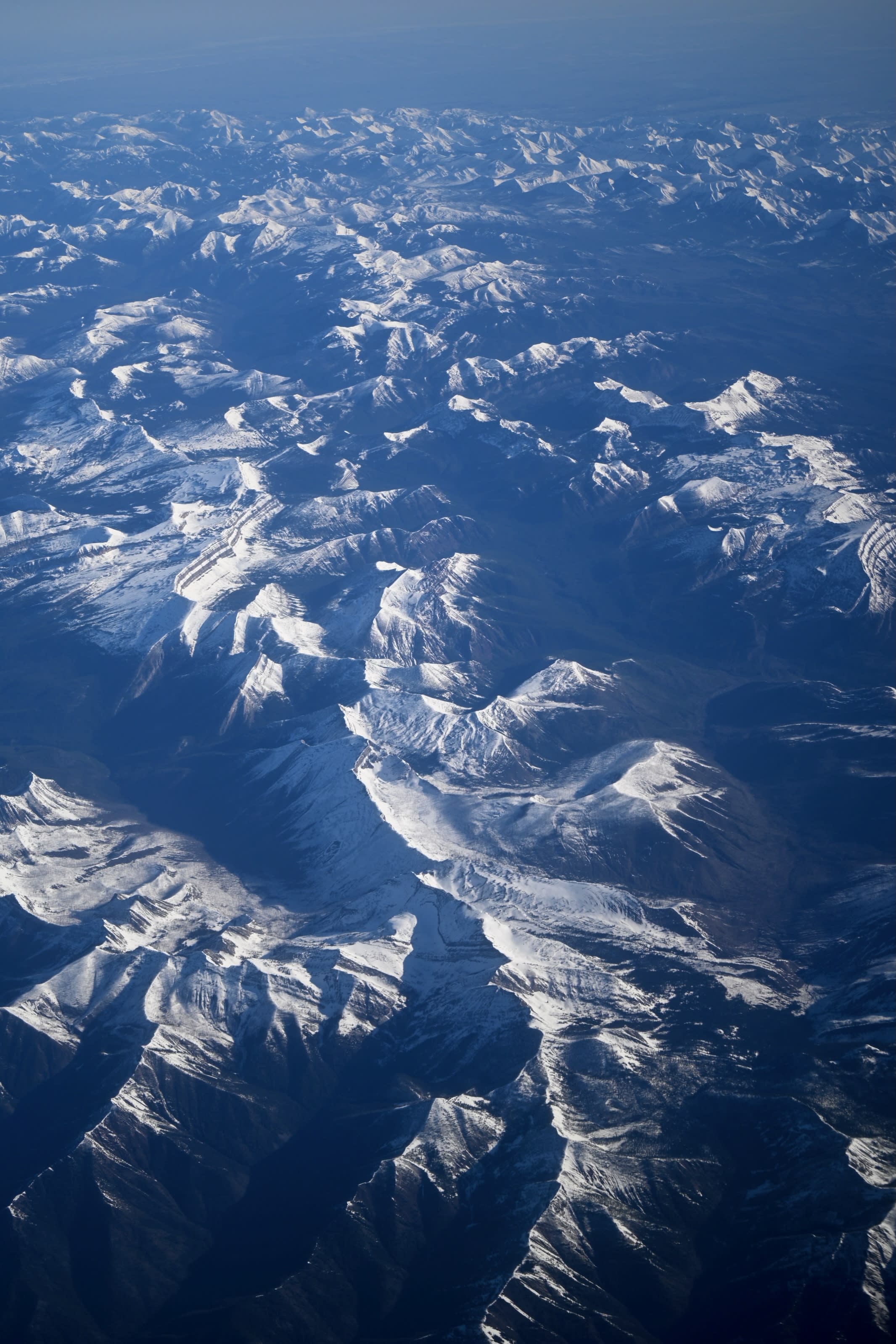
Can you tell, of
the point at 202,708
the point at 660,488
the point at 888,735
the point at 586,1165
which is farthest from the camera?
the point at 660,488

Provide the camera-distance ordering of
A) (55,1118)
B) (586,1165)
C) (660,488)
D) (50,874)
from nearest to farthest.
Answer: (586,1165) → (55,1118) → (50,874) → (660,488)

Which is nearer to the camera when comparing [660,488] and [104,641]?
[104,641]

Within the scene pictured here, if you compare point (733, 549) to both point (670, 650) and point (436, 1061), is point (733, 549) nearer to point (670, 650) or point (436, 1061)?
point (670, 650)

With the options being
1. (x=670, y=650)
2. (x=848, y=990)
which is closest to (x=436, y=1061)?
(x=848, y=990)

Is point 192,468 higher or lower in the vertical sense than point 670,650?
higher

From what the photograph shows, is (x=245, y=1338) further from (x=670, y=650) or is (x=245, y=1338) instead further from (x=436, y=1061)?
(x=670, y=650)

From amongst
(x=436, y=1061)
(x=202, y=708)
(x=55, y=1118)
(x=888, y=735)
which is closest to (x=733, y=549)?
(x=888, y=735)
